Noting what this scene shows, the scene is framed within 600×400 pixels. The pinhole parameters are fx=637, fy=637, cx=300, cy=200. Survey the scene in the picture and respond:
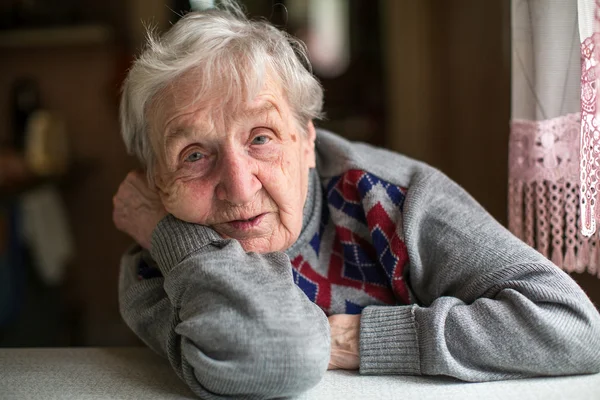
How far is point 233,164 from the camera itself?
3.63 feet

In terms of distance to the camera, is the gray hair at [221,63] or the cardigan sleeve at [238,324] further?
the gray hair at [221,63]

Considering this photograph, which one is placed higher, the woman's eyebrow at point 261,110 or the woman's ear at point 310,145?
the woman's eyebrow at point 261,110

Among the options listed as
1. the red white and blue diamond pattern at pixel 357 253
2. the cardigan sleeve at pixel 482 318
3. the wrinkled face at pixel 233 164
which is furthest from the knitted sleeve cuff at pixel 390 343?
the wrinkled face at pixel 233 164

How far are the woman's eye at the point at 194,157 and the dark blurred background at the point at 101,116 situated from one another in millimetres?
1506

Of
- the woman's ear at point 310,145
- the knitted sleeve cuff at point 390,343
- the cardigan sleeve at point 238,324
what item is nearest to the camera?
the cardigan sleeve at point 238,324

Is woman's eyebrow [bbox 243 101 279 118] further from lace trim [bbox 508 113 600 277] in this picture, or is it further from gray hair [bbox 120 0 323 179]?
lace trim [bbox 508 113 600 277]

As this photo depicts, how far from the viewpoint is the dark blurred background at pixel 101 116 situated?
272 cm

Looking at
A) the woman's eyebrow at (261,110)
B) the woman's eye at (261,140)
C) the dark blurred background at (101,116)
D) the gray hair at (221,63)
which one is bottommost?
the dark blurred background at (101,116)

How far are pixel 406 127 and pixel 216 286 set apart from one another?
3054 millimetres

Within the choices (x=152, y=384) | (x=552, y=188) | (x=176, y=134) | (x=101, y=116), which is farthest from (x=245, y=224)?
(x=101, y=116)

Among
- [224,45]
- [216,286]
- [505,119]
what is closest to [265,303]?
[216,286]

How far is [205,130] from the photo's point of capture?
3.64 ft

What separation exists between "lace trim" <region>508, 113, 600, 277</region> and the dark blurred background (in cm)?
113

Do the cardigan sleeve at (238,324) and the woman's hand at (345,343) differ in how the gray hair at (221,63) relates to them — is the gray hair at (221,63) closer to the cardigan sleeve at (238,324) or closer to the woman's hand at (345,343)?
the cardigan sleeve at (238,324)
